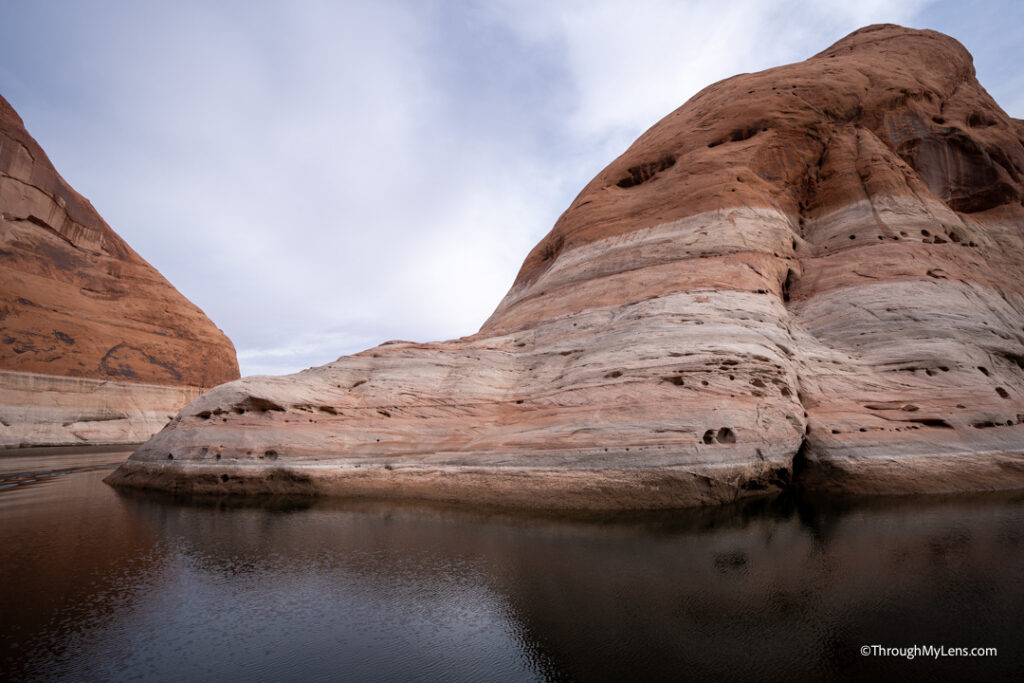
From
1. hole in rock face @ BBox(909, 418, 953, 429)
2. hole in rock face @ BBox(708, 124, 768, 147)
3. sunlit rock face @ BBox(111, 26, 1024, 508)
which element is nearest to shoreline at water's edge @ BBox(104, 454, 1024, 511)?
sunlit rock face @ BBox(111, 26, 1024, 508)

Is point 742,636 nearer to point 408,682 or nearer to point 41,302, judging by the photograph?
point 408,682

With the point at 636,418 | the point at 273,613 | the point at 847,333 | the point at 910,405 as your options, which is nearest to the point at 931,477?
the point at 910,405

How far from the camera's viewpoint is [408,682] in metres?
3.08

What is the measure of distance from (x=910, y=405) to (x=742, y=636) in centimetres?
892

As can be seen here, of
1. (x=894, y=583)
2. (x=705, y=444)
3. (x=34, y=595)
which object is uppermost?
(x=705, y=444)

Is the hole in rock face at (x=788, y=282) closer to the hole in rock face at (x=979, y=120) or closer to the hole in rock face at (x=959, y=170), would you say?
the hole in rock face at (x=959, y=170)

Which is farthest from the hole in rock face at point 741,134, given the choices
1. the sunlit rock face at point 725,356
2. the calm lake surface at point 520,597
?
the calm lake surface at point 520,597

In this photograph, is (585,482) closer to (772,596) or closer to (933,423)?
(772,596)

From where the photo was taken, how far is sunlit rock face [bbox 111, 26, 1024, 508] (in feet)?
29.4

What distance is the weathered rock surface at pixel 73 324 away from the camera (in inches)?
1130

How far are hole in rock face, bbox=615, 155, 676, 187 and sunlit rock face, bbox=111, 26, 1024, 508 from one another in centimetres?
8

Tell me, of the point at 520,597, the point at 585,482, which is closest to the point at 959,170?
the point at 585,482

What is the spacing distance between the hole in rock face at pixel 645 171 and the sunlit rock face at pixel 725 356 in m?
0.08

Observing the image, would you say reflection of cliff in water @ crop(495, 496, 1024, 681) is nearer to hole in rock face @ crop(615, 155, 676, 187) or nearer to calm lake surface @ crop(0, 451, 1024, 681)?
calm lake surface @ crop(0, 451, 1024, 681)
